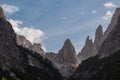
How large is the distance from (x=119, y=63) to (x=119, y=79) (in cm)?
683

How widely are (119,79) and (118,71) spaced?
8.46 ft

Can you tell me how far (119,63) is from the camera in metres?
84.6

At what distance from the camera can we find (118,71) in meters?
80.7

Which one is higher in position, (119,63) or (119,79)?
(119,63)

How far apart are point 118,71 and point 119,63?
434 cm

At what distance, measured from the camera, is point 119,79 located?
78688 millimetres

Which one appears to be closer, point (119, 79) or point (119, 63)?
point (119, 79)
